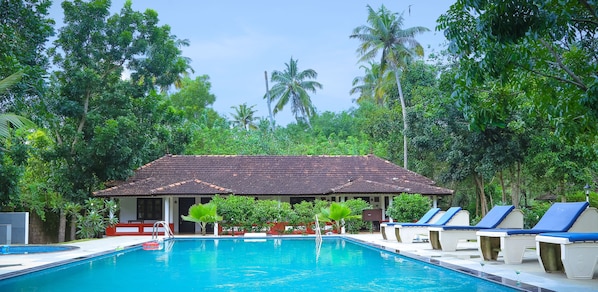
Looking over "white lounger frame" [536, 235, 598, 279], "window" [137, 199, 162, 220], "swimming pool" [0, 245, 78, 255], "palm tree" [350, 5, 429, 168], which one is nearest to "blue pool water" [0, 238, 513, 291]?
"white lounger frame" [536, 235, 598, 279]

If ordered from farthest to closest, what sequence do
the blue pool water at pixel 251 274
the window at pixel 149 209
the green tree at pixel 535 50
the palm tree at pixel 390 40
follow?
the palm tree at pixel 390 40
the window at pixel 149 209
the blue pool water at pixel 251 274
the green tree at pixel 535 50

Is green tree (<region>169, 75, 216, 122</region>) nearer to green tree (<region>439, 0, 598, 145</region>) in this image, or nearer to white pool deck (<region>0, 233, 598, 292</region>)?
white pool deck (<region>0, 233, 598, 292</region>)

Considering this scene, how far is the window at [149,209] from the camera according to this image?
26.7 meters

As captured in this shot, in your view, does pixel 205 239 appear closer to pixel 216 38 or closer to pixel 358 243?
pixel 358 243

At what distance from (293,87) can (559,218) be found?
39239 mm

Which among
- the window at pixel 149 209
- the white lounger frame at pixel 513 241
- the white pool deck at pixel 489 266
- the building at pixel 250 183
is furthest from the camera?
the window at pixel 149 209

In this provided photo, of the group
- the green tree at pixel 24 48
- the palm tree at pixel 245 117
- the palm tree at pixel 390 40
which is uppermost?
the palm tree at pixel 390 40

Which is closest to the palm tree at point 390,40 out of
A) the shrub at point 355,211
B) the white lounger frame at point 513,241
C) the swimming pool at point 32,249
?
the shrub at point 355,211

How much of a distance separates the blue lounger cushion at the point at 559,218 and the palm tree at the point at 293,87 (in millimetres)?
38445

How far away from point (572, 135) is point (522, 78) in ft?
3.93

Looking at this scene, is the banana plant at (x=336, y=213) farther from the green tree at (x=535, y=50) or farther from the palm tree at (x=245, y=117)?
the palm tree at (x=245, y=117)

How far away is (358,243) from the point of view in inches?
731

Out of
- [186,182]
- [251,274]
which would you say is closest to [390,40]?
[186,182]

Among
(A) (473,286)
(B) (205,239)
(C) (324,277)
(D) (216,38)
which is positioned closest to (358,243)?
(B) (205,239)
